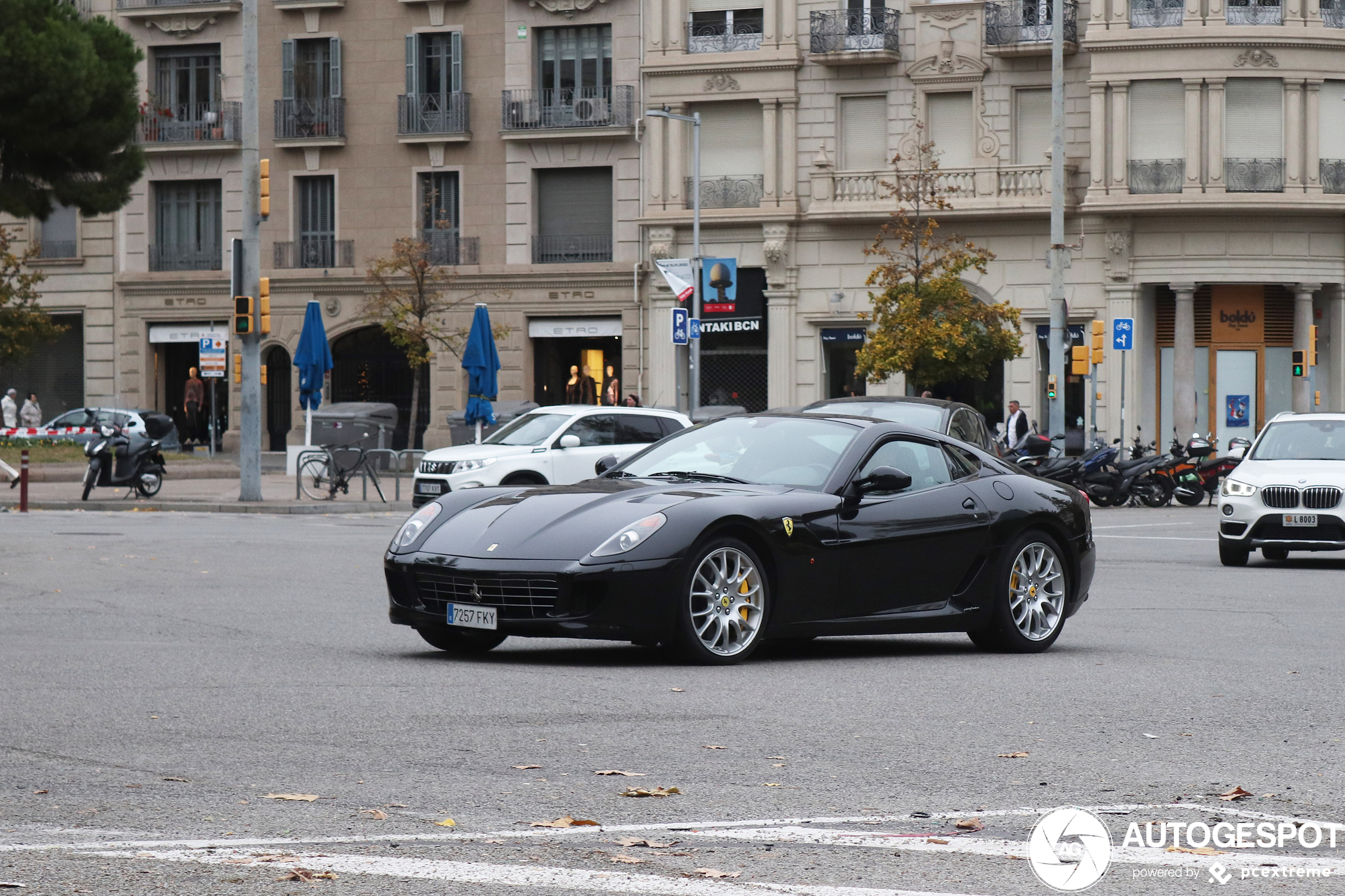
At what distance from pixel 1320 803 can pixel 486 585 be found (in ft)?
15.1

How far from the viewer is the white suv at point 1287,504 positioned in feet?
61.9

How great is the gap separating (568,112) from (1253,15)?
16247 mm

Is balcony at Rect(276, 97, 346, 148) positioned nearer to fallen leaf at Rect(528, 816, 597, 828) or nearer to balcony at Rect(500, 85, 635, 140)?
Result: balcony at Rect(500, 85, 635, 140)

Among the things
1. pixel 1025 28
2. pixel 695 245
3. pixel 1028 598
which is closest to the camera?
pixel 1028 598

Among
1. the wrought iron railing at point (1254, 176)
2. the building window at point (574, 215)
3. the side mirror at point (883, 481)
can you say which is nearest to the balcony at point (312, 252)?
the building window at point (574, 215)

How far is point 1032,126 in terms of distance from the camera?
4478 centimetres

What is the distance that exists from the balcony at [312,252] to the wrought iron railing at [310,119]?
8.70 ft

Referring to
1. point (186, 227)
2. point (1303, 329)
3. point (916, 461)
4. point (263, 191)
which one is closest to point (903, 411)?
point (916, 461)

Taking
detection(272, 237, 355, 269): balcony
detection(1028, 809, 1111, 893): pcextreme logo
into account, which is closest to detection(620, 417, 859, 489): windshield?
detection(1028, 809, 1111, 893): pcextreme logo

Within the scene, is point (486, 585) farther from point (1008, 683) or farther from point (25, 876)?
point (25, 876)

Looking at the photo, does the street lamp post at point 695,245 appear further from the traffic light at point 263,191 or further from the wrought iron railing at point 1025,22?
the traffic light at point 263,191

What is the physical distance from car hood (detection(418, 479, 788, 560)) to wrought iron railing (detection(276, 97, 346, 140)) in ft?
133

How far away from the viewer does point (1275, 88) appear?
42438 mm

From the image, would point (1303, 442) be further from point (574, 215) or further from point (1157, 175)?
point (574, 215)
